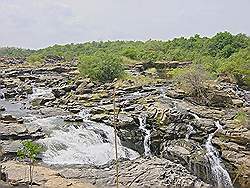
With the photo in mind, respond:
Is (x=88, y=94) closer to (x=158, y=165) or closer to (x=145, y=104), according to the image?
(x=145, y=104)

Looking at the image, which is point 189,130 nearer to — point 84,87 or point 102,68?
point 84,87

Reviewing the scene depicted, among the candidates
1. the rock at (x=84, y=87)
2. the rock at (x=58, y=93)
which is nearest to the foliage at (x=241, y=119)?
the rock at (x=84, y=87)

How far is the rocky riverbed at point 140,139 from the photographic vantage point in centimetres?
990

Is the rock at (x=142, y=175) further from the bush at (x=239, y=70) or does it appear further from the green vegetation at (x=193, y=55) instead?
the bush at (x=239, y=70)

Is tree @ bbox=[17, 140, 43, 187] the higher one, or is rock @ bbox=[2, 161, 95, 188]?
tree @ bbox=[17, 140, 43, 187]

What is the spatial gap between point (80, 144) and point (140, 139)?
2242 millimetres

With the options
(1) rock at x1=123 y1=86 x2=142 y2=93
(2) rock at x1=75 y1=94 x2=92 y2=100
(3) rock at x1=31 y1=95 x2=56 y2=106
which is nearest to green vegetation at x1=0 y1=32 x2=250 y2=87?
(1) rock at x1=123 y1=86 x2=142 y2=93

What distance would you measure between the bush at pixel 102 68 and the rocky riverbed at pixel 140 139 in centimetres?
561

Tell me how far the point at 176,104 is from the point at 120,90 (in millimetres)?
5250

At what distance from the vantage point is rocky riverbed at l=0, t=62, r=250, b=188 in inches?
390

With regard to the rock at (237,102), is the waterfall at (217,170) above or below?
below

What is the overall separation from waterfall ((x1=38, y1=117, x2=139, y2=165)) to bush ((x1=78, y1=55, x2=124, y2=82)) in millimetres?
10312

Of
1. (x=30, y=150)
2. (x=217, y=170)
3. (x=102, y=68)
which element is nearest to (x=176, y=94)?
(x=217, y=170)

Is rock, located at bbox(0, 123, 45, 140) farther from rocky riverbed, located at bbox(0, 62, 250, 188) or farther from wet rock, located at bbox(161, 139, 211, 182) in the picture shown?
wet rock, located at bbox(161, 139, 211, 182)
